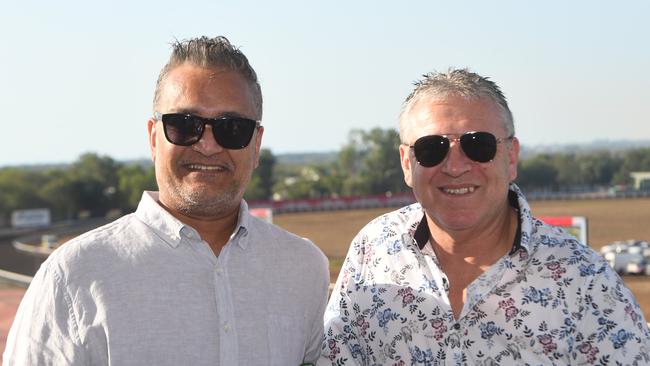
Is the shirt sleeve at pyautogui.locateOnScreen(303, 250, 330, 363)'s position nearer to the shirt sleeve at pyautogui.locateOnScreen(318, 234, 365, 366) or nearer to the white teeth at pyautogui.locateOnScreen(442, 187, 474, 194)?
the shirt sleeve at pyautogui.locateOnScreen(318, 234, 365, 366)

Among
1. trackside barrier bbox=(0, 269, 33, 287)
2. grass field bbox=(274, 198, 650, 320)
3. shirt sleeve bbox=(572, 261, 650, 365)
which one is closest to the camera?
shirt sleeve bbox=(572, 261, 650, 365)

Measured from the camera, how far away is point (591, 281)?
11.7 feet

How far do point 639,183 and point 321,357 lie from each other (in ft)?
422

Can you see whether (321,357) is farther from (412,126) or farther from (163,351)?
(412,126)

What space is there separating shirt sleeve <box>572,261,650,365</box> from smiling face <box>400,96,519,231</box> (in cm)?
62

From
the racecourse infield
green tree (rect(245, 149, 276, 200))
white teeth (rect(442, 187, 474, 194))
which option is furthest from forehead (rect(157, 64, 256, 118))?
green tree (rect(245, 149, 276, 200))

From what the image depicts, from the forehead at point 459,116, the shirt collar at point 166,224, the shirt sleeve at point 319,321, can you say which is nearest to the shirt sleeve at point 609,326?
the forehead at point 459,116

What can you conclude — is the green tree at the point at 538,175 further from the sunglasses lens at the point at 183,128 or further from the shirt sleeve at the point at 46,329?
the shirt sleeve at the point at 46,329

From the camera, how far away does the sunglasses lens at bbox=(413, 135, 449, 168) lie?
388 cm

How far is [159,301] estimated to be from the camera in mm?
3438

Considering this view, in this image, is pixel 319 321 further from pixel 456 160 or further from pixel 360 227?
pixel 360 227

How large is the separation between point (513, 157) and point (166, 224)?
178 cm

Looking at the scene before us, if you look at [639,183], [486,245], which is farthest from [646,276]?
[639,183]

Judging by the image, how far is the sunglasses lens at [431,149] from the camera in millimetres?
3883
